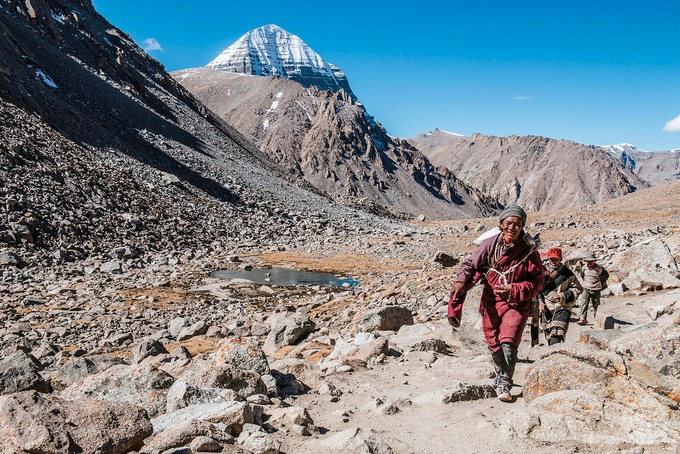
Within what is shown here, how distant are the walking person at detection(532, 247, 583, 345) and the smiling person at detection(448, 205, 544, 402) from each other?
85.6 inches

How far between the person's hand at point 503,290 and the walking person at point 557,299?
2.29 meters

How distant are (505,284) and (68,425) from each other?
4057mm

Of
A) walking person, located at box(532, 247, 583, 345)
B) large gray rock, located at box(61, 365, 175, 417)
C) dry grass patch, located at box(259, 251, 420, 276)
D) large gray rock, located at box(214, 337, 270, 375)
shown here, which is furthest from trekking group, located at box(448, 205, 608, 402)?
dry grass patch, located at box(259, 251, 420, 276)

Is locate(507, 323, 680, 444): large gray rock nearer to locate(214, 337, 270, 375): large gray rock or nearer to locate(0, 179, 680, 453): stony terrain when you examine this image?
locate(0, 179, 680, 453): stony terrain

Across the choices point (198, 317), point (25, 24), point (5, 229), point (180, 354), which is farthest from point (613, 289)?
point (25, 24)

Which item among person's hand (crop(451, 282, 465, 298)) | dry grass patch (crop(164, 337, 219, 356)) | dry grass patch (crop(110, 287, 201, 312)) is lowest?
dry grass patch (crop(164, 337, 219, 356))

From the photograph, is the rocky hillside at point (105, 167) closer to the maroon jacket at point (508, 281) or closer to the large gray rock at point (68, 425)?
the large gray rock at point (68, 425)

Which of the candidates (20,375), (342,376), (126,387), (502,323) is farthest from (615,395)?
(20,375)

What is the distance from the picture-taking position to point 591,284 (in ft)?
28.9

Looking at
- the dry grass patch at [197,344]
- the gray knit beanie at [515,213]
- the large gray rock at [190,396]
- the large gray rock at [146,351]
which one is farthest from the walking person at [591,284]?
the large gray rock at [146,351]

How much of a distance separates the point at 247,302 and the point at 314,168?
4275 inches

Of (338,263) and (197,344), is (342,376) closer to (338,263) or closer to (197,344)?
(197,344)

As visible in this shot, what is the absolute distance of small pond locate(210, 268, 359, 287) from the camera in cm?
2205

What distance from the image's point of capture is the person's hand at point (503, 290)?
196 inches
